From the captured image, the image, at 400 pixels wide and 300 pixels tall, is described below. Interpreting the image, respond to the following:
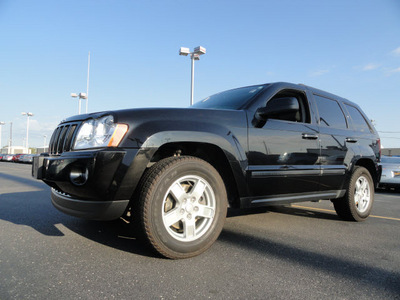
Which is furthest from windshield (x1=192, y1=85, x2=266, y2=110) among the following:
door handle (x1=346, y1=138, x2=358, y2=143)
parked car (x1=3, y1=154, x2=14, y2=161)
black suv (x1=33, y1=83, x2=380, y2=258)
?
parked car (x1=3, y1=154, x2=14, y2=161)

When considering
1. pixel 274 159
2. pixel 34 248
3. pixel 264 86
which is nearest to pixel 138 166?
pixel 34 248

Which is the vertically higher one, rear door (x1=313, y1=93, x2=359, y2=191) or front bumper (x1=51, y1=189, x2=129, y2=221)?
rear door (x1=313, y1=93, x2=359, y2=191)

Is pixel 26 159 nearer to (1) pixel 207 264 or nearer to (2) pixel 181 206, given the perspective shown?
Answer: (2) pixel 181 206

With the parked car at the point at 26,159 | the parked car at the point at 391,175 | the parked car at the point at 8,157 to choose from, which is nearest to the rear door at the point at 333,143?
the parked car at the point at 391,175

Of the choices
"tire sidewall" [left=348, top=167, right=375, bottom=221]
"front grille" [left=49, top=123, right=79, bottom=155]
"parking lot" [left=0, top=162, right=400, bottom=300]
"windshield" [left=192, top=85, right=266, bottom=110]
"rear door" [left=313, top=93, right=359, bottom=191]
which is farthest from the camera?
"tire sidewall" [left=348, top=167, right=375, bottom=221]

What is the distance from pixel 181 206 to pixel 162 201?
0.23 metres

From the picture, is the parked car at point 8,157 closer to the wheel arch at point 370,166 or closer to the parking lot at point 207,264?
the parking lot at point 207,264

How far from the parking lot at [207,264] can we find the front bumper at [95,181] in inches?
15.1

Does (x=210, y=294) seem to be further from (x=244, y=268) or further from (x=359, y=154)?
(x=359, y=154)

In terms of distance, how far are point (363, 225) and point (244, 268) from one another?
8.79 ft

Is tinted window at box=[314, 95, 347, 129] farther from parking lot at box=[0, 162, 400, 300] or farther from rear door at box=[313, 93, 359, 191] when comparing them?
parking lot at box=[0, 162, 400, 300]

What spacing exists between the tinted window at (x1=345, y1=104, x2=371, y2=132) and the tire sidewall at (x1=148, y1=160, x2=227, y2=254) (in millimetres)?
3029

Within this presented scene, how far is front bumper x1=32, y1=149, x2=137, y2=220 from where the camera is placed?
87.4 inches

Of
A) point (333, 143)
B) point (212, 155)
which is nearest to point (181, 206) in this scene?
point (212, 155)
